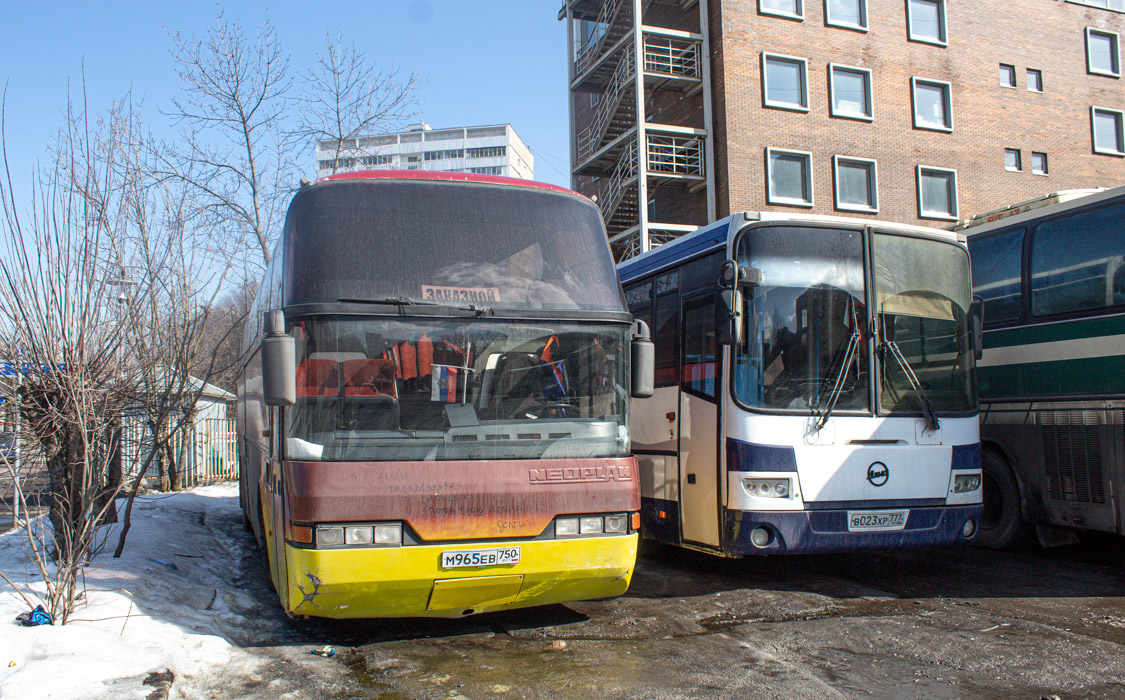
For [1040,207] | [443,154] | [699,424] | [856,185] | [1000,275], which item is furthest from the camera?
[443,154]

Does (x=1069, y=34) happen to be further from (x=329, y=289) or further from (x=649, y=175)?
(x=329, y=289)

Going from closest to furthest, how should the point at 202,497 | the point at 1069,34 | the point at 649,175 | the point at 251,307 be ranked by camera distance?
the point at 251,307 < the point at 202,497 < the point at 649,175 < the point at 1069,34

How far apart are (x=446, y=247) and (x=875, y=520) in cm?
411

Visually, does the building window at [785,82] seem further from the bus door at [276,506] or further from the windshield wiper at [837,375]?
the bus door at [276,506]

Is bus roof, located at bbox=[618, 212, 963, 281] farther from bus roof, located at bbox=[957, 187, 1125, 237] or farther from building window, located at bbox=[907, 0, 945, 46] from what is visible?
building window, located at bbox=[907, 0, 945, 46]

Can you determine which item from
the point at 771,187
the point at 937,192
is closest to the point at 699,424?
the point at 771,187

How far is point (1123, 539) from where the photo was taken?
10.4 m

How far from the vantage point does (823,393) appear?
7.20 m

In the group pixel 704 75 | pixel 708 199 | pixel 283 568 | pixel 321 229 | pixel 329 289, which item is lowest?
pixel 283 568

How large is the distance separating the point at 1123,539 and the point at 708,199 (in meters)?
19.3

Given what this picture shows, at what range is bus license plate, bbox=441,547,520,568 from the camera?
209 inches

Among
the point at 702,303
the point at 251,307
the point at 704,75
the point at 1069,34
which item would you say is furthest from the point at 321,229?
the point at 1069,34

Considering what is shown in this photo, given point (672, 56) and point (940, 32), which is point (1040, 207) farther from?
point (940, 32)

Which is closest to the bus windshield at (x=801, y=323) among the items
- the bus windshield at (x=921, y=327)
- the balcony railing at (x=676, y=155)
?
the bus windshield at (x=921, y=327)
